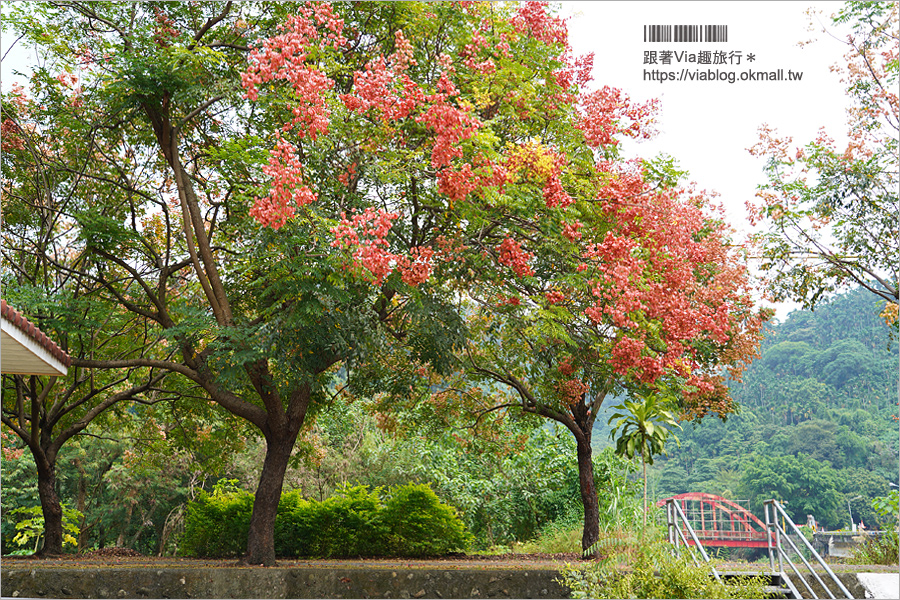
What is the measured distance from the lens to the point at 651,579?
23.8ft

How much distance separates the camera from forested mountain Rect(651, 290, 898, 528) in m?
36.9

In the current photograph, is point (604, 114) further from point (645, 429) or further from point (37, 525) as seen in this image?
point (37, 525)

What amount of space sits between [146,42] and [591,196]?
5733 mm

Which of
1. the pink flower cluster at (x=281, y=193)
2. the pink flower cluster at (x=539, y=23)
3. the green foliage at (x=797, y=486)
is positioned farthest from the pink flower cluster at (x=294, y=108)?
the green foliage at (x=797, y=486)

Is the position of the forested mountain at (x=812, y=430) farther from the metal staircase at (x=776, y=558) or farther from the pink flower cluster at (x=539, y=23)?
the pink flower cluster at (x=539, y=23)

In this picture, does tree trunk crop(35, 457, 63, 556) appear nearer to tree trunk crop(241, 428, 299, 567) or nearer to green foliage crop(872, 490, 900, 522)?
tree trunk crop(241, 428, 299, 567)

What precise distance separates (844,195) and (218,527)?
1242 centimetres

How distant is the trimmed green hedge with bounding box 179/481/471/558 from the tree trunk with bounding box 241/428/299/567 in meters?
2.28

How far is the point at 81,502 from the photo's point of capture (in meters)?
20.4

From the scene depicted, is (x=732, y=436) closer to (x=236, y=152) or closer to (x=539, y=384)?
(x=539, y=384)

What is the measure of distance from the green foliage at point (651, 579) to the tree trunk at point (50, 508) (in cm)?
863

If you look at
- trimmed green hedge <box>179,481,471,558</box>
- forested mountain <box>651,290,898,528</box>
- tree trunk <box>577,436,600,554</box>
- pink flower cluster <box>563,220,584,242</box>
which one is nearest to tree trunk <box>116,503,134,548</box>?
trimmed green hedge <box>179,481,471,558</box>

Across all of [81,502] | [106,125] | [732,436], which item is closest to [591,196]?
[106,125]

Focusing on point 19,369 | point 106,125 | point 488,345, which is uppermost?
point 106,125
